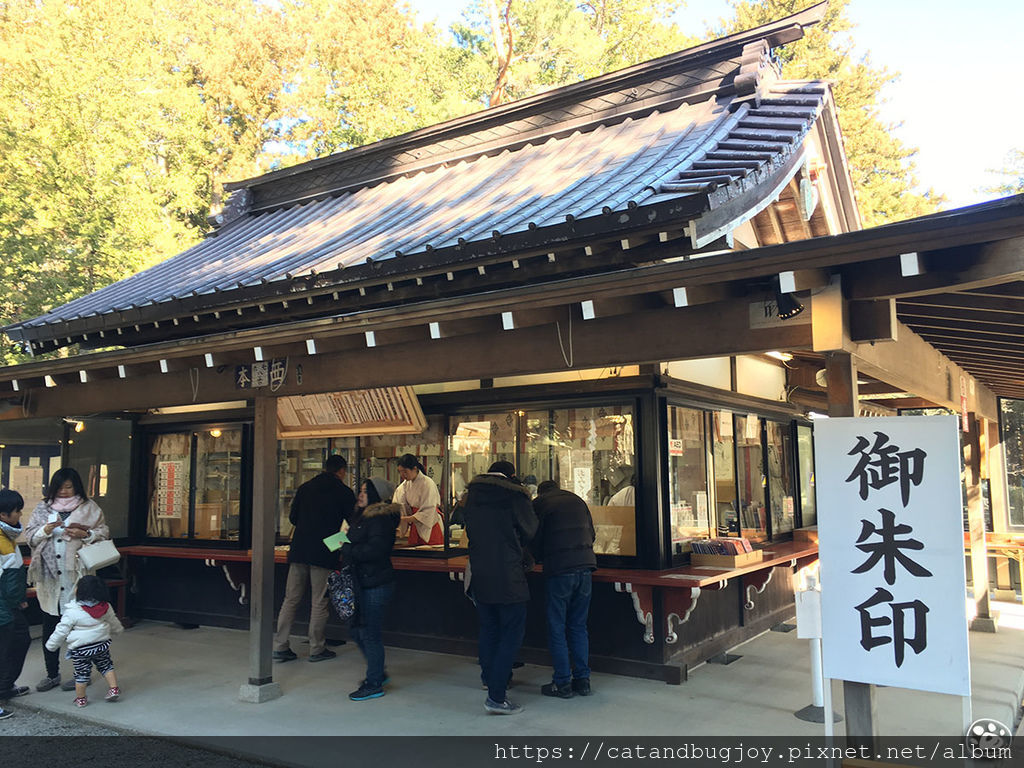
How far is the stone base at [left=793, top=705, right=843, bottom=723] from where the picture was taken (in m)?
5.72

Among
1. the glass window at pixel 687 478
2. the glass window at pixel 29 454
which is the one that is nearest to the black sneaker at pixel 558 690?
the glass window at pixel 687 478

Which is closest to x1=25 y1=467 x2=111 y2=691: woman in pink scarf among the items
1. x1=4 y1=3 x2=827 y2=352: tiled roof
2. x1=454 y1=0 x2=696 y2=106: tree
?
x1=4 y1=3 x2=827 y2=352: tiled roof

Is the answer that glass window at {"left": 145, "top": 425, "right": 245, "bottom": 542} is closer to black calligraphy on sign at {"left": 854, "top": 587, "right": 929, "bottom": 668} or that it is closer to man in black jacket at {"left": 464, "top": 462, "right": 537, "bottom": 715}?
man in black jacket at {"left": 464, "top": 462, "right": 537, "bottom": 715}

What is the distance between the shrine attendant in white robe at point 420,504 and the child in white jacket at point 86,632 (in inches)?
115

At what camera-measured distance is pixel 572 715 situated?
5.89 meters

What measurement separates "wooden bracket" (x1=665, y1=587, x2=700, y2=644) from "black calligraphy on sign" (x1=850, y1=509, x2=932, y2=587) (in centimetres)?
284

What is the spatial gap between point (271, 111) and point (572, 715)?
21738 millimetres

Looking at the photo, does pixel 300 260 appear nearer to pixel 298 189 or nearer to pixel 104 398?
pixel 104 398

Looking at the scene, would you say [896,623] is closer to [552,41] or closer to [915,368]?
[915,368]

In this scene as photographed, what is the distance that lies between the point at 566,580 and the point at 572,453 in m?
1.57

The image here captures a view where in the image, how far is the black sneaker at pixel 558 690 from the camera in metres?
6.33

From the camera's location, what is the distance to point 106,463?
34.3 ft

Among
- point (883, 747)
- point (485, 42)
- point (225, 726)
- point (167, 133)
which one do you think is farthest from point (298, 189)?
point (485, 42)

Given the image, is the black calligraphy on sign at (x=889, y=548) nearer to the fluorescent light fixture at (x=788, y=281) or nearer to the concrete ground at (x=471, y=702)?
the fluorescent light fixture at (x=788, y=281)
